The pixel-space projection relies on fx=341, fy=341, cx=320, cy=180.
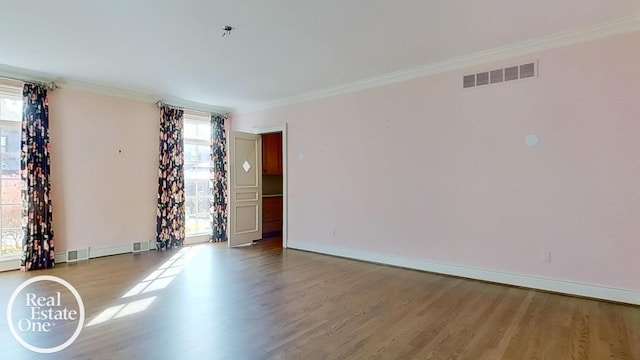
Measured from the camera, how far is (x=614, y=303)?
3.38m

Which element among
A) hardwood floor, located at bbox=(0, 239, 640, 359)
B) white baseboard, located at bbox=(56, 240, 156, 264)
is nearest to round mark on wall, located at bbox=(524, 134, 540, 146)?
hardwood floor, located at bbox=(0, 239, 640, 359)

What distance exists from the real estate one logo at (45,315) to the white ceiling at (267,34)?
8.99ft

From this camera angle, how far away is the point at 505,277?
404cm

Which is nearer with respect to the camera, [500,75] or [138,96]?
[500,75]

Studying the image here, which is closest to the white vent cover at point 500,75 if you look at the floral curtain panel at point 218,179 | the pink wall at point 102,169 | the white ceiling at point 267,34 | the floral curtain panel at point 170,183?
the white ceiling at point 267,34

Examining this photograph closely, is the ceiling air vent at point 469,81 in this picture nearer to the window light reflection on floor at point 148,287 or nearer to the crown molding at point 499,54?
the crown molding at point 499,54

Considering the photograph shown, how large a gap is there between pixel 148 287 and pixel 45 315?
38.7 inches

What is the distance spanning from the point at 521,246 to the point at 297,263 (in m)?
2.97

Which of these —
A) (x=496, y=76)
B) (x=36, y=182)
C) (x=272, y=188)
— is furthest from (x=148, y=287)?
(x=496, y=76)

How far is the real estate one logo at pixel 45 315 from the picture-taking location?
8.67ft

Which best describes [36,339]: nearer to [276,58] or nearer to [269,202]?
[276,58]

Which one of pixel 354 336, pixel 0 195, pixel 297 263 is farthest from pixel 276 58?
pixel 0 195

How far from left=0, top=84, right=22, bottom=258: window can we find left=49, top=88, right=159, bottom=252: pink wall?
1.32 feet

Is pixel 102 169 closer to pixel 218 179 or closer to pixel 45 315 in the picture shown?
pixel 218 179
